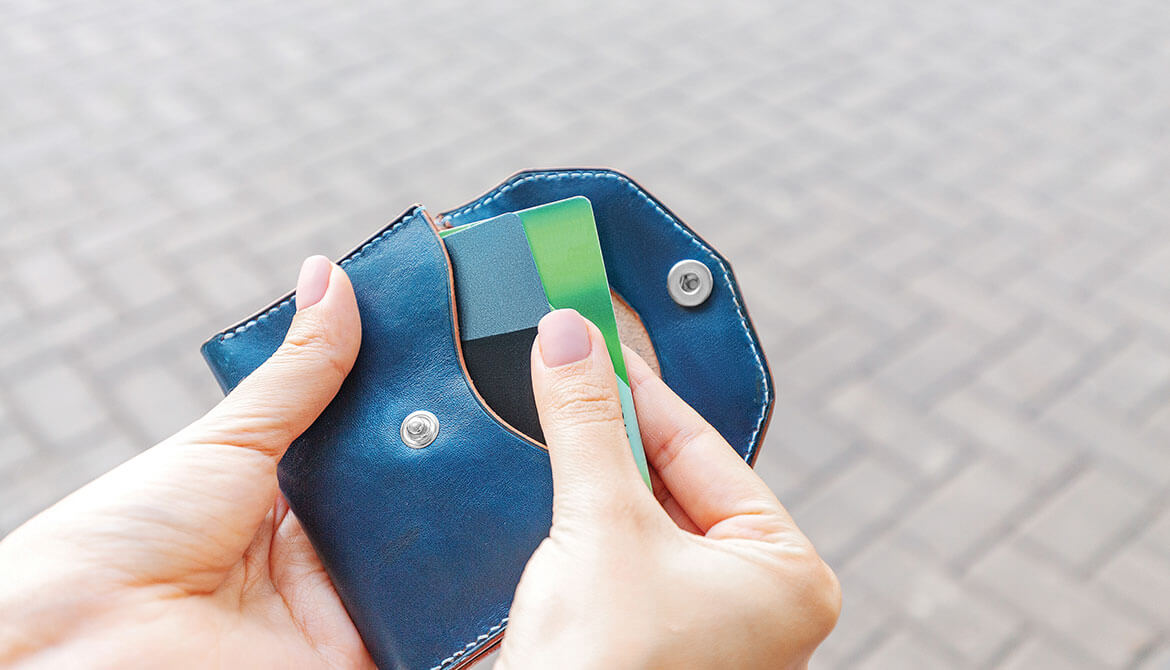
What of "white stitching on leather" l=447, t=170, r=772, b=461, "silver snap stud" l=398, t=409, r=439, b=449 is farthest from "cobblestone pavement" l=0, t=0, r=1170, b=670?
"silver snap stud" l=398, t=409, r=439, b=449

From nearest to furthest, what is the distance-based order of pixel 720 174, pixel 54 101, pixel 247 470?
pixel 247 470 → pixel 720 174 → pixel 54 101

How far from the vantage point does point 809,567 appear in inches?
30.7

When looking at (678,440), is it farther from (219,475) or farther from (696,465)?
(219,475)

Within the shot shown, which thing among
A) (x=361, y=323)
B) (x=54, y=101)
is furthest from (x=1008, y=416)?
(x=54, y=101)

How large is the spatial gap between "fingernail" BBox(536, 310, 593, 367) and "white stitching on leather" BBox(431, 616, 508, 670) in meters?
0.25

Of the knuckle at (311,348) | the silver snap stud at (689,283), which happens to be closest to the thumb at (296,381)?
the knuckle at (311,348)

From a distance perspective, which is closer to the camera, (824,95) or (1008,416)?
(1008,416)

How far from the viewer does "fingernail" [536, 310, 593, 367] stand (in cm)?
78

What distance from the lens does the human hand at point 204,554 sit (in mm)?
711

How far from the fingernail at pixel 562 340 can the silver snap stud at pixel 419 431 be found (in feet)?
0.45

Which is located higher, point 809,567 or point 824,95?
point 809,567

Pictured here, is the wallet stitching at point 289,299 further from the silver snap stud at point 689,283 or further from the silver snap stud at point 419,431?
the silver snap stud at point 689,283

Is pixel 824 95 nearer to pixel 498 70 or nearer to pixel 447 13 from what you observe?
pixel 498 70

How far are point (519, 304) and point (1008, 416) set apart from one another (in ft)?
3.78
